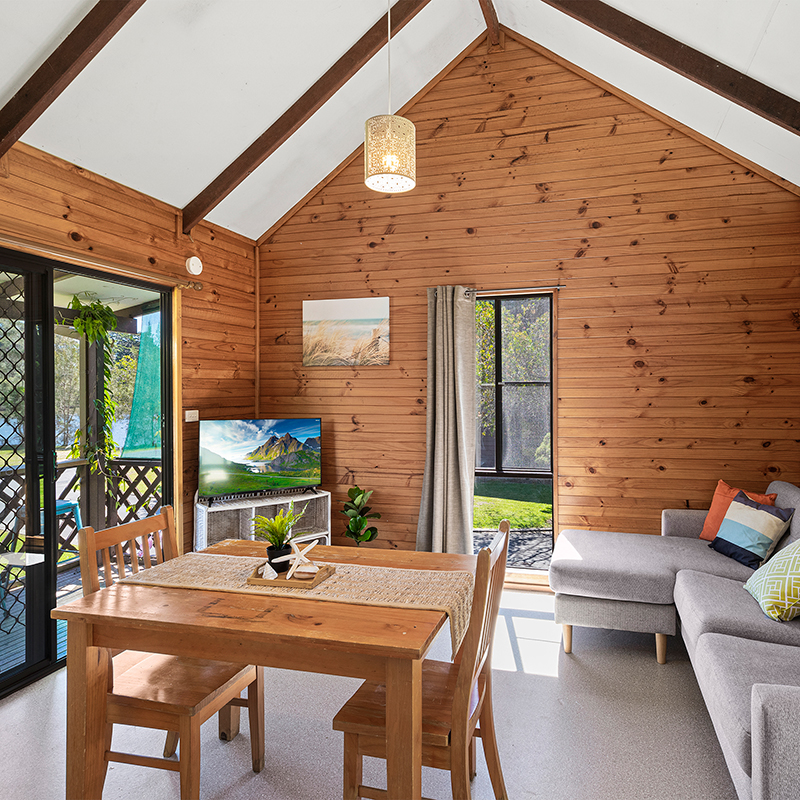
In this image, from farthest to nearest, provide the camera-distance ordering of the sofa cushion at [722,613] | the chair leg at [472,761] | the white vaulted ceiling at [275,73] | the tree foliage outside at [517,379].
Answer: the tree foliage outside at [517,379] < the white vaulted ceiling at [275,73] < the sofa cushion at [722,613] < the chair leg at [472,761]

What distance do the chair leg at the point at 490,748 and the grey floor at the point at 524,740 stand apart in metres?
0.14

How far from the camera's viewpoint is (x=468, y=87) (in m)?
4.52

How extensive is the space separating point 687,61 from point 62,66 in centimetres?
301

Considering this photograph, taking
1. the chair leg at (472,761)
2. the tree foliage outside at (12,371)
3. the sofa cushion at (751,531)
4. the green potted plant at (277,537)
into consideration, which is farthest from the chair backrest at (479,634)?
the tree foliage outside at (12,371)

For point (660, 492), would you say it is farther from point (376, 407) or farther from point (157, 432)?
point (157, 432)

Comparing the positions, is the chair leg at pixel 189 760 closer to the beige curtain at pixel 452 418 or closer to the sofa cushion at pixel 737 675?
the sofa cushion at pixel 737 675

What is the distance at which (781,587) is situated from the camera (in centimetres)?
245

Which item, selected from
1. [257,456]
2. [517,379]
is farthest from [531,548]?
[257,456]

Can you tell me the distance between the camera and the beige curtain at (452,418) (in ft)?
14.4

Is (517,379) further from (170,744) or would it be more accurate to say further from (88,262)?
(170,744)

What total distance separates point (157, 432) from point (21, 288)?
1.26m

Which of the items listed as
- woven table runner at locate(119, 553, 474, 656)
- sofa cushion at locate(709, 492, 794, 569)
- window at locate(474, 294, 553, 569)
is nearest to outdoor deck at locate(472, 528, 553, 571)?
window at locate(474, 294, 553, 569)

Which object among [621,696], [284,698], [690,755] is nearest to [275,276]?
[284,698]

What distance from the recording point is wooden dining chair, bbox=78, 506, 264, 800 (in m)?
1.84
